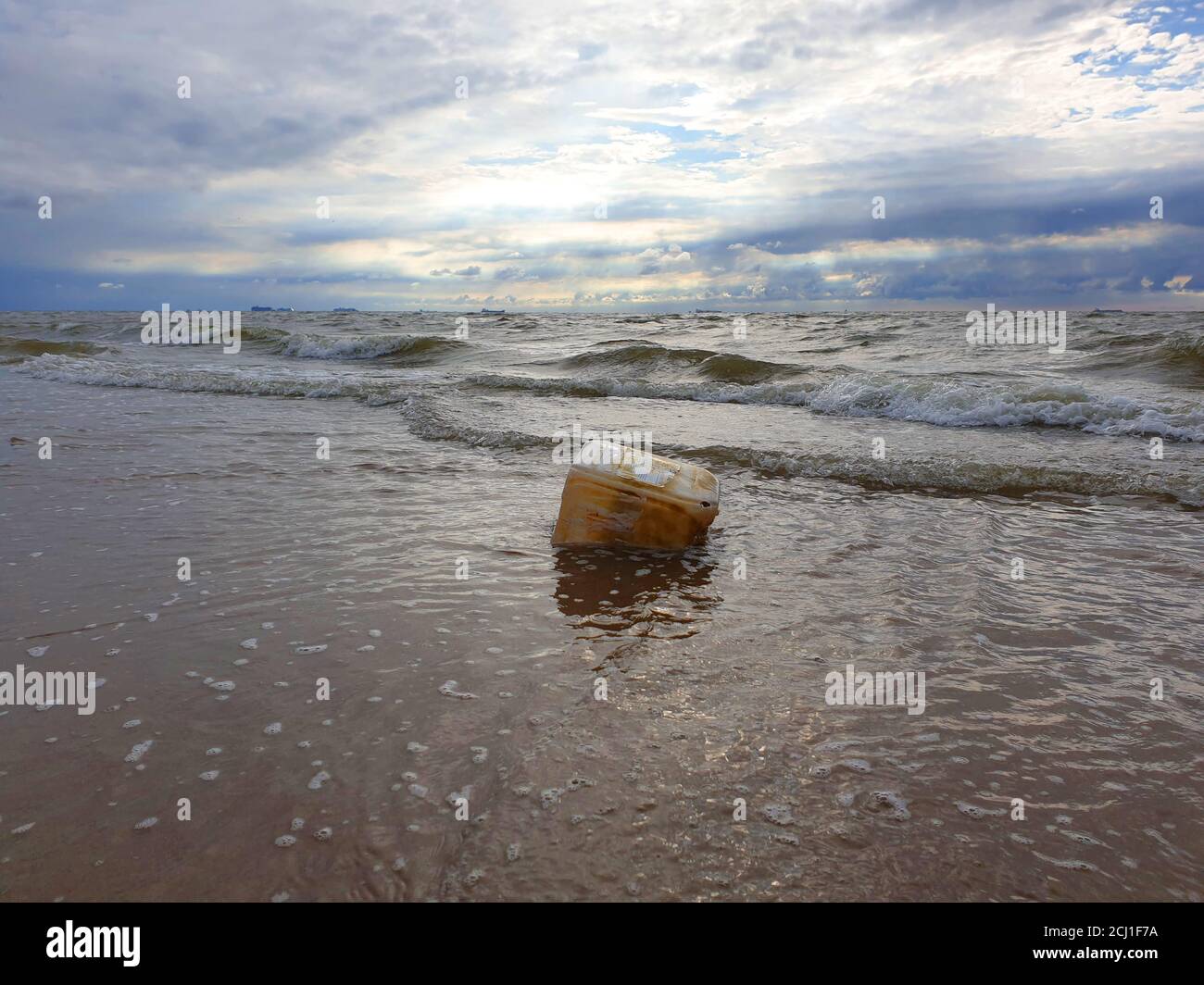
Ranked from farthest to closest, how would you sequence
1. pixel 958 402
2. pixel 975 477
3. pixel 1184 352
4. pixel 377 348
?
pixel 377 348 < pixel 1184 352 < pixel 958 402 < pixel 975 477

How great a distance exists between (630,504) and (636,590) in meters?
0.67

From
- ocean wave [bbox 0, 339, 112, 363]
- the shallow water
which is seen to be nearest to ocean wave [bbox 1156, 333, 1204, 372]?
the shallow water

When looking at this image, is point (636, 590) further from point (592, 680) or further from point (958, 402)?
point (958, 402)

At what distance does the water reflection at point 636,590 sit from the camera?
372 cm

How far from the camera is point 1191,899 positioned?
1.99m

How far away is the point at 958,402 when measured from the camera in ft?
34.4

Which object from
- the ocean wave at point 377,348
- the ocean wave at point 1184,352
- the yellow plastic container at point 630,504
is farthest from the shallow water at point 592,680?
the ocean wave at point 377,348

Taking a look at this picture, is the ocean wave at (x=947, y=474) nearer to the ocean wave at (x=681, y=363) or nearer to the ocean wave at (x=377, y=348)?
the ocean wave at (x=681, y=363)

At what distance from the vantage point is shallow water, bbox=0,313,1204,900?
6.88 feet

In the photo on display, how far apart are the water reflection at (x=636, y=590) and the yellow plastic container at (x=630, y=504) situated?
0.10m

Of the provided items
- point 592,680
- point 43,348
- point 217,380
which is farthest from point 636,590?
point 43,348

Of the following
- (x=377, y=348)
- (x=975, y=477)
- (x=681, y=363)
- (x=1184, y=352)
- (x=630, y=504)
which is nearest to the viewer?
(x=630, y=504)
